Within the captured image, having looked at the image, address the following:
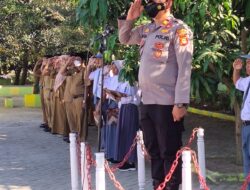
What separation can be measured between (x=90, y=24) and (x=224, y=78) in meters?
1.88

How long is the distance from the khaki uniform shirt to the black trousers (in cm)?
10

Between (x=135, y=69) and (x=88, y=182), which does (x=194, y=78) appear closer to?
(x=135, y=69)

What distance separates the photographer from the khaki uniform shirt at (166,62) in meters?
4.53

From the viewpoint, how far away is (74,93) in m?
10.5

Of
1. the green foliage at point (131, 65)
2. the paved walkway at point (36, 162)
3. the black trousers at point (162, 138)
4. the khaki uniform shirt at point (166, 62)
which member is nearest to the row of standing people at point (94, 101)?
the paved walkway at point (36, 162)

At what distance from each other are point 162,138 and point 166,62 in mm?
649

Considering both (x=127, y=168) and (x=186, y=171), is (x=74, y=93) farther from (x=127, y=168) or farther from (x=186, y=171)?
(x=186, y=171)

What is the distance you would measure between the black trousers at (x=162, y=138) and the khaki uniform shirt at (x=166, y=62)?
95 millimetres

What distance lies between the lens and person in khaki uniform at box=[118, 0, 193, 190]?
14.8 feet

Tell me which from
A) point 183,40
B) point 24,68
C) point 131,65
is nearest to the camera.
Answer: point 183,40

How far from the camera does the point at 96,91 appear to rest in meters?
9.17

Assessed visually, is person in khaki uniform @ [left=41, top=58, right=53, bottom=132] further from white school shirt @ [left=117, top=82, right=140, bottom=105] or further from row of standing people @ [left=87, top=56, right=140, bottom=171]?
white school shirt @ [left=117, top=82, right=140, bottom=105]

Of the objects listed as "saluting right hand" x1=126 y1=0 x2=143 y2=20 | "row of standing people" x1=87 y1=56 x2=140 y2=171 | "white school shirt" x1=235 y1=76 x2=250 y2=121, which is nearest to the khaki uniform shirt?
"saluting right hand" x1=126 y1=0 x2=143 y2=20

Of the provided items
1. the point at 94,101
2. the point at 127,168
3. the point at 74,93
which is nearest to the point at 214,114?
the point at 74,93
